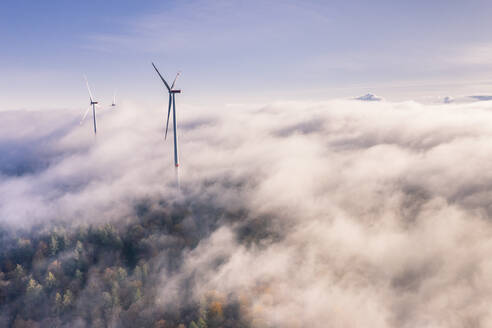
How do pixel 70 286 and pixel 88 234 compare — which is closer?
pixel 70 286

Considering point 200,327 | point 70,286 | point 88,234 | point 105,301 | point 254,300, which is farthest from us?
point 88,234

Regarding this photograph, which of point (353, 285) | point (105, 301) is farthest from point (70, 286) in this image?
point (353, 285)

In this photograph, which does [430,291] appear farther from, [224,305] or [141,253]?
[141,253]

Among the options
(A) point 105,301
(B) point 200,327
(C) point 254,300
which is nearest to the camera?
(B) point 200,327

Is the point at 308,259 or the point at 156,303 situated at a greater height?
the point at 156,303

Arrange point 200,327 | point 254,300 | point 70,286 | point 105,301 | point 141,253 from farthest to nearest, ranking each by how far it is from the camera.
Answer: point 141,253 → point 70,286 → point 254,300 → point 105,301 → point 200,327

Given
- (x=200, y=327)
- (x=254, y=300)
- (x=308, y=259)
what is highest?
(x=200, y=327)

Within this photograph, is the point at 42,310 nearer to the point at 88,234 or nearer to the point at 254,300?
the point at 88,234

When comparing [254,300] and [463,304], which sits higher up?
[254,300]

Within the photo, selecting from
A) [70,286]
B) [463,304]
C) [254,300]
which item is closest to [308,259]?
[254,300]
